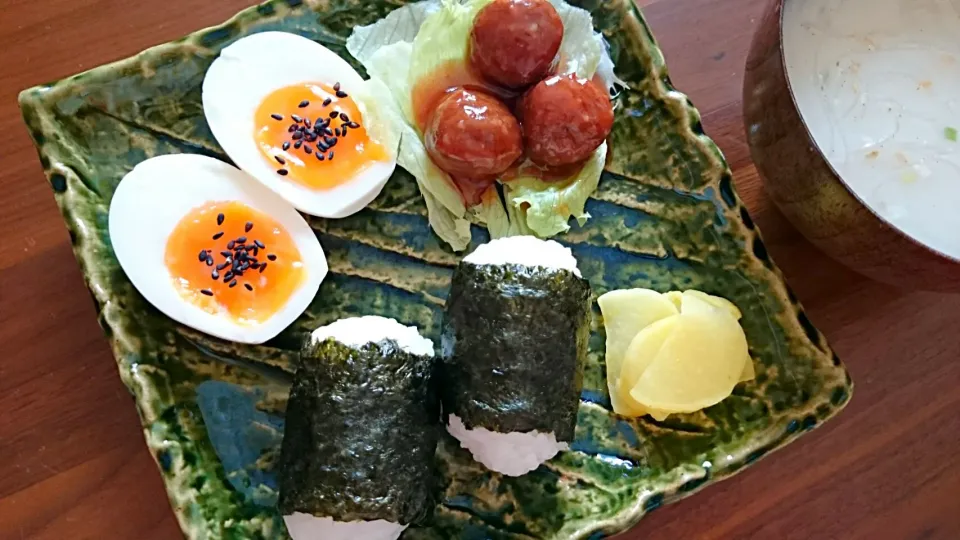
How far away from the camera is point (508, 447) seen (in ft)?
5.68

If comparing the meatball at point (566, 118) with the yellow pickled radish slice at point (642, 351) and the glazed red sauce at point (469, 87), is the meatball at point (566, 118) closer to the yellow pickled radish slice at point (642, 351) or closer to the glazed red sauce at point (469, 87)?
the glazed red sauce at point (469, 87)

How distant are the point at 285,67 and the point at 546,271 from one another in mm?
792

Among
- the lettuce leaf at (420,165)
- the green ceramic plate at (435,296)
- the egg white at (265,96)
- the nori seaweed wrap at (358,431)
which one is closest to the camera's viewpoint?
the nori seaweed wrap at (358,431)

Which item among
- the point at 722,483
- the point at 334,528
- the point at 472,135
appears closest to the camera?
the point at 334,528

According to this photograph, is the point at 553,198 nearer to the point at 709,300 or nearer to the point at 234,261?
the point at 709,300

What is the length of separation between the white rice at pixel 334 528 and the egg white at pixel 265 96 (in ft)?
2.23

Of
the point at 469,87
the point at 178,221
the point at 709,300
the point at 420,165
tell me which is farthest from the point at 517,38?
the point at 178,221

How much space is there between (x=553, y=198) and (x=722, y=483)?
0.83m

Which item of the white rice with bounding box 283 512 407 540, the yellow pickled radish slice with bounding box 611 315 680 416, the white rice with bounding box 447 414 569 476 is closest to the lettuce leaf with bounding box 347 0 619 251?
the yellow pickled radish slice with bounding box 611 315 680 416

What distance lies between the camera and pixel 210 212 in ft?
6.03

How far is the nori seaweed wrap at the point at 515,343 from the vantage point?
1.71 m

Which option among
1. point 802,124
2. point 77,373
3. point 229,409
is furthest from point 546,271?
point 77,373

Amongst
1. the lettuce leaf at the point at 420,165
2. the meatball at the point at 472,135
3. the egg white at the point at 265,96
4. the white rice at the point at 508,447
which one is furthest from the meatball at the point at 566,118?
the white rice at the point at 508,447

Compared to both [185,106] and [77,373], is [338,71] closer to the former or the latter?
[185,106]
